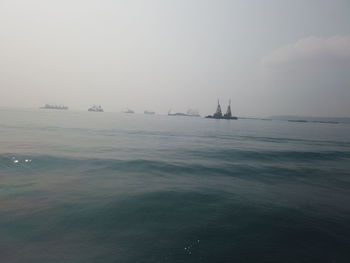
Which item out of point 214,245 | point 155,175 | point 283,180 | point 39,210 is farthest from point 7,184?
point 283,180

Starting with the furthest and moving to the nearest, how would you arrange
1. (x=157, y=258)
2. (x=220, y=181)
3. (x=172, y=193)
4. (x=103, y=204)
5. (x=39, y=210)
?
(x=220, y=181) < (x=172, y=193) < (x=103, y=204) < (x=39, y=210) < (x=157, y=258)

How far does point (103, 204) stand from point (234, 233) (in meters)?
8.43

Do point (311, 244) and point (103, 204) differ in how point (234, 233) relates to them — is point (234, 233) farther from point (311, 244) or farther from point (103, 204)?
point (103, 204)

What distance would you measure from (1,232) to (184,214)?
9.52 metres

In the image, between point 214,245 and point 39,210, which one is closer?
point 214,245

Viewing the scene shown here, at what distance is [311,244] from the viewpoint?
1041 centimetres

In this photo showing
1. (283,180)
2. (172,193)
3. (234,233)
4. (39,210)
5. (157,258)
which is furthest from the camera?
(283,180)

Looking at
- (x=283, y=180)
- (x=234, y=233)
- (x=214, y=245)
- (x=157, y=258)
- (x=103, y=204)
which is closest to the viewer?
(x=157, y=258)

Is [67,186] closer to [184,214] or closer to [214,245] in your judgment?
[184,214]

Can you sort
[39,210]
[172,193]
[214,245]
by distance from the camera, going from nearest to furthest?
[214,245]
[39,210]
[172,193]

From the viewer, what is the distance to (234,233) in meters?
11.3

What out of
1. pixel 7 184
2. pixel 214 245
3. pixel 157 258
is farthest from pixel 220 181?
pixel 7 184

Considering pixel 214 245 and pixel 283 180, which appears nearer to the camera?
pixel 214 245

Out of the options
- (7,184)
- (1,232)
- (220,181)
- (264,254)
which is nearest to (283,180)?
(220,181)
